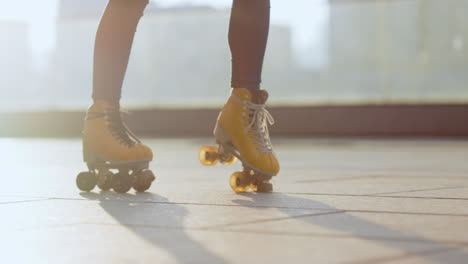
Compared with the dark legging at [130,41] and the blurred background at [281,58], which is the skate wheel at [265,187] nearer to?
the dark legging at [130,41]

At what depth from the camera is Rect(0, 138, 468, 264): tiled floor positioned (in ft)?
3.83

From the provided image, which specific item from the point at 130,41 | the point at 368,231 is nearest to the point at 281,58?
the point at 130,41

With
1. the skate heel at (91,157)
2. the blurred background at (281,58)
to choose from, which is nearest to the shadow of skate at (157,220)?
the skate heel at (91,157)

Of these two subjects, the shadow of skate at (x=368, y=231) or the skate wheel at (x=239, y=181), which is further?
the skate wheel at (x=239, y=181)

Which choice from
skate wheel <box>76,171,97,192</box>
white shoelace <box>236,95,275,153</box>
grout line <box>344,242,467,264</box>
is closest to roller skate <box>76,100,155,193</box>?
skate wheel <box>76,171,97,192</box>

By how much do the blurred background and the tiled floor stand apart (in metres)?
4.88

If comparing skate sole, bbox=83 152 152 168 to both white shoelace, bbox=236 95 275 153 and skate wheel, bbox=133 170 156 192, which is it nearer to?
skate wheel, bbox=133 170 156 192

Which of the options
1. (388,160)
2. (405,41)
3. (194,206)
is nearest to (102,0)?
(405,41)

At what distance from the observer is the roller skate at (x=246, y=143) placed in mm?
2078

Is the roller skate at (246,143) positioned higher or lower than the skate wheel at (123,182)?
higher

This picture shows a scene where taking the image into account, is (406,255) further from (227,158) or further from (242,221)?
(227,158)

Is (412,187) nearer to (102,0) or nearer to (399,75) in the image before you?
(399,75)

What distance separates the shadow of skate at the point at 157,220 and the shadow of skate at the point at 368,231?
0.20 metres

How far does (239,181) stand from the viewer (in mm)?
2090
